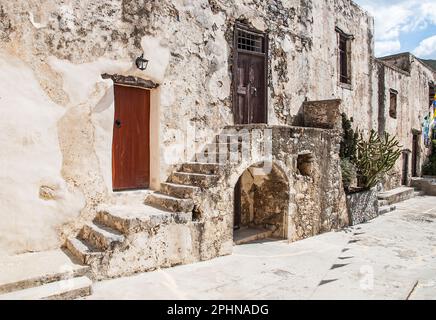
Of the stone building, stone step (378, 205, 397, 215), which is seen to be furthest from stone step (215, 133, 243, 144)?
stone step (378, 205, 397, 215)

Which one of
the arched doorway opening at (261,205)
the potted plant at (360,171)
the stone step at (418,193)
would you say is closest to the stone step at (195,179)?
the arched doorway opening at (261,205)

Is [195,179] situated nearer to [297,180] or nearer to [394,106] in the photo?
[297,180]

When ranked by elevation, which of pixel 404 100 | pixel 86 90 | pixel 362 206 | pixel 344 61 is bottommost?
pixel 362 206

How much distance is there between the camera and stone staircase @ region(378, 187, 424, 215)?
10.5 meters

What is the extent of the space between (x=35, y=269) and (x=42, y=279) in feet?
0.80

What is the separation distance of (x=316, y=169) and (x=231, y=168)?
2648 millimetres

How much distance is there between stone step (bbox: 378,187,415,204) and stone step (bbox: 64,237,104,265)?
980cm

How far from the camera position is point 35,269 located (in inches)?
151

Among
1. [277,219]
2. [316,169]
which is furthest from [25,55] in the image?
[316,169]

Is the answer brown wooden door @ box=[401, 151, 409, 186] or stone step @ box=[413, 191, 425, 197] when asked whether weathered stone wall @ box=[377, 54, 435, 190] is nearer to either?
→ brown wooden door @ box=[401, 151, 409, 186]

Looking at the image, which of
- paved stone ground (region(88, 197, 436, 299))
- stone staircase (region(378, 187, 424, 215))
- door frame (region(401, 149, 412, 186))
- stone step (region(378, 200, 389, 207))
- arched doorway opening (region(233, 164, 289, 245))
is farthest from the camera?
door frame (region(401, 149, 412, 186))

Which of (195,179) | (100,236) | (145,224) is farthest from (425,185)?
(100,236)

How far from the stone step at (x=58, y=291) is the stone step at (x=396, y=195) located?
10.1 m

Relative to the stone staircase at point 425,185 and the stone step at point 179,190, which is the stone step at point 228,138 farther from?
the stone staircase at point 425,185
